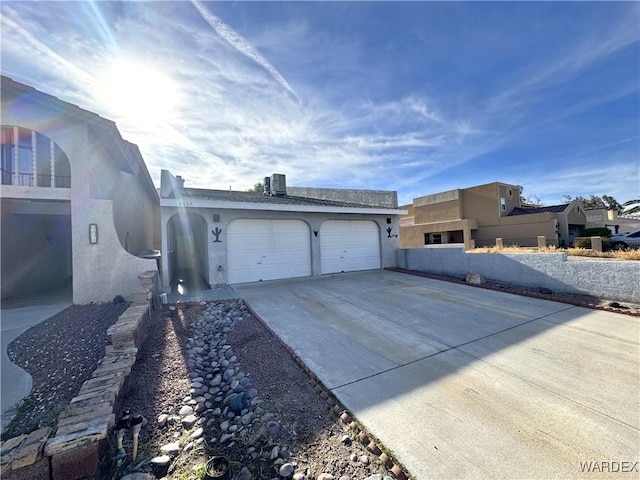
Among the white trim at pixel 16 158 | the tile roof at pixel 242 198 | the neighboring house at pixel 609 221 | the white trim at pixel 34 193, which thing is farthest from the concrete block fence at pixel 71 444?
the neighboring house at pixel 609 221

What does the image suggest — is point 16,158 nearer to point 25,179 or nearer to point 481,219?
point 25,179

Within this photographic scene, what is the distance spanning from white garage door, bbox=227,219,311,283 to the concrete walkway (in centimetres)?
456

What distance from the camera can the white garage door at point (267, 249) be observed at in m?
9.45

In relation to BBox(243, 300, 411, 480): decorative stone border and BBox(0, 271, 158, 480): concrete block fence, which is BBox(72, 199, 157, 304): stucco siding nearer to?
BBox(0, 271, 158, 480): concrete block fence

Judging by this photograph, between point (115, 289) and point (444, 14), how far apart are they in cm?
1117

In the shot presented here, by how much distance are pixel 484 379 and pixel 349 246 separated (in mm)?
8759

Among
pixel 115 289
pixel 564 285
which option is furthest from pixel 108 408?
pixel 564 285

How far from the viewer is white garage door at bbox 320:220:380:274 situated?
11.3 meters

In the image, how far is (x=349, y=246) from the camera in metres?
12.0

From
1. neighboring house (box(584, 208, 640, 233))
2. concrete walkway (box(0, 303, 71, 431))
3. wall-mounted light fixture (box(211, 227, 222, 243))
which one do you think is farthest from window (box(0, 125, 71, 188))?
neighboring house (box(584, 208, 640, 233))

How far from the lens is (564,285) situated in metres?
7.56

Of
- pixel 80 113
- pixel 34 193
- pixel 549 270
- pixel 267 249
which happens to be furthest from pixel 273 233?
pixel 549 270

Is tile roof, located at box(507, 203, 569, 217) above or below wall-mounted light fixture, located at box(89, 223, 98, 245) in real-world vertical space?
above

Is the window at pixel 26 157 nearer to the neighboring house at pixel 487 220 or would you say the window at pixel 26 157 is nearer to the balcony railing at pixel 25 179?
the balcony railing at pixel 25 179
